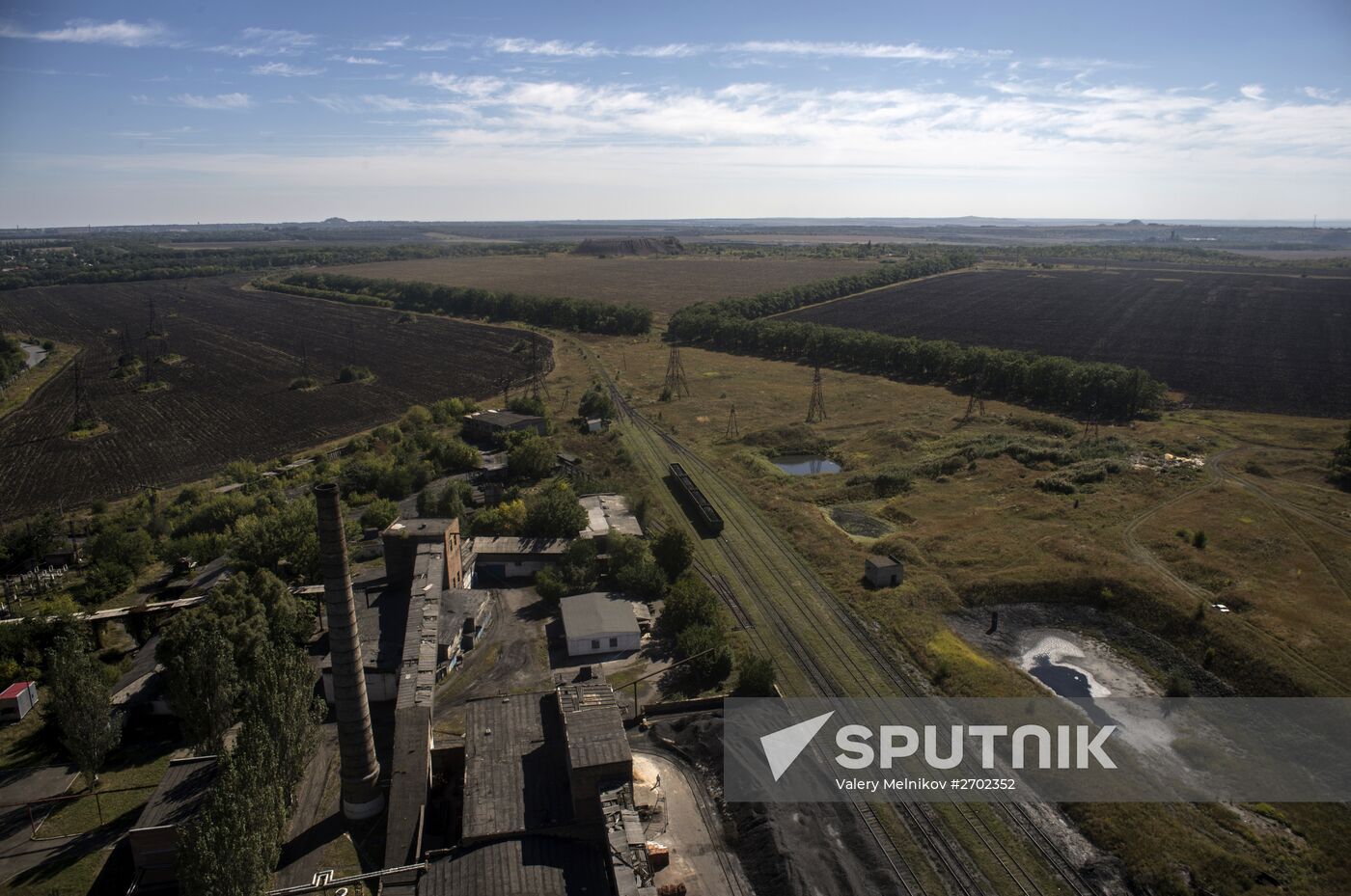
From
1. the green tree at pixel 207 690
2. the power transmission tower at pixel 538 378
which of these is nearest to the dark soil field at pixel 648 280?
the power transmission tower at pixel 538 378

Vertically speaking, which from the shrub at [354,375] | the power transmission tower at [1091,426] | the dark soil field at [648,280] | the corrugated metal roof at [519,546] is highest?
the dark soil field at [648,280]

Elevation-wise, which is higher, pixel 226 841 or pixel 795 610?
pixel 226 841

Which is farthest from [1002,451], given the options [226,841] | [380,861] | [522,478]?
[226,841]

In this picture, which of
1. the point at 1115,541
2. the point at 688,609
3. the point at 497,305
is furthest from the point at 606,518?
the point at 497,305

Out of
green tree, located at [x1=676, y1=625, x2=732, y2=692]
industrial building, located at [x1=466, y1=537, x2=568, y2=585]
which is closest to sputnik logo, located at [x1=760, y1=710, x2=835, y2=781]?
green tree, located at [x1=676, y1=625, x2=732, y2=692]

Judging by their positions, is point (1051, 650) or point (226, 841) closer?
point (226, 841)

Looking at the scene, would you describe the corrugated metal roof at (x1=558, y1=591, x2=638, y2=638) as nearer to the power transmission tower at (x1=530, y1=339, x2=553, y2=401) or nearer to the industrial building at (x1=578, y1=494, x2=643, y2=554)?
the industrial building at (x1=578, y1=494, x2=643, y2=554)

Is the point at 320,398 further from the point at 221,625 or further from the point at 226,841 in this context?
the point at 226,841

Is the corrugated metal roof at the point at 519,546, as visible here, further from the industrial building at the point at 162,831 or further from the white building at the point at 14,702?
the industrial building at the point at 162,831
